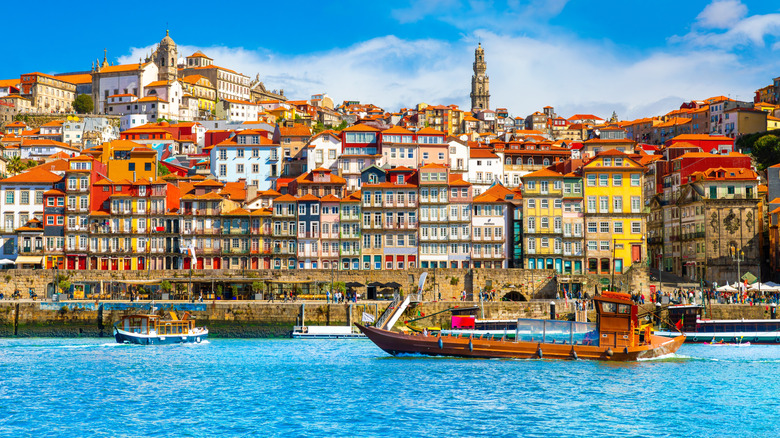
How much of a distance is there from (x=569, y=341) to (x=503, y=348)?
335cm

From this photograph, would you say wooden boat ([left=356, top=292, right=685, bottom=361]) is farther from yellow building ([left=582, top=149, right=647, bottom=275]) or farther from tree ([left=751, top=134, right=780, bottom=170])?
tree ([left=751, top=134, right=780, bottom=170])

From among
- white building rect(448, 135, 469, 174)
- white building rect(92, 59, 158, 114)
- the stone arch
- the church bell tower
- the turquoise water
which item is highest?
the church bell tower

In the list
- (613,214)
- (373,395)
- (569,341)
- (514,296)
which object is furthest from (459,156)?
(373,395)

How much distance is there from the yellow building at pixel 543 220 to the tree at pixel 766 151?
137 ft

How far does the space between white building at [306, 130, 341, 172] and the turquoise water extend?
40743mm

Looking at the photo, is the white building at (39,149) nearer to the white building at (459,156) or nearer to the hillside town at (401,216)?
the hillside town at (401,216)

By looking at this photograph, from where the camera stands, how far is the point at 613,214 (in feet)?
243

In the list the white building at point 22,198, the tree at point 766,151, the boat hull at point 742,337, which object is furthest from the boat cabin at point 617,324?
the tree at point 766,151

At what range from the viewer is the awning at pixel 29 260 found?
249 ft

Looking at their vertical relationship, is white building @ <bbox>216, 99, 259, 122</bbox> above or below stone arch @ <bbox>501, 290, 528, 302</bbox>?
above

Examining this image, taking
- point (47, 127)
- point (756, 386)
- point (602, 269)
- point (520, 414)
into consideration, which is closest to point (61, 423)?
point (520, 414)

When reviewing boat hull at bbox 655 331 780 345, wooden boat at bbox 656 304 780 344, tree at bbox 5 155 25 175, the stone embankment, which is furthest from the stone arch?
tree at bbox 5 155 25 175

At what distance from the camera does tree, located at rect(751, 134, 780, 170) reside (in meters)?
105

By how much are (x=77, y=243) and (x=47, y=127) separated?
67323 millimetres
